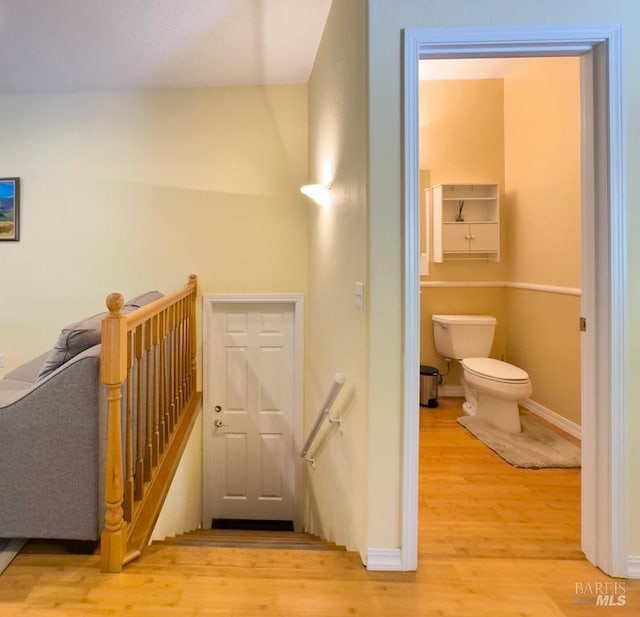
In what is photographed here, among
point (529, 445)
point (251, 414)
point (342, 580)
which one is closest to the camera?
point (342, 580)

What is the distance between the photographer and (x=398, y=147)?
159 cm

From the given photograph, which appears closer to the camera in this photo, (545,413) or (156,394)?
(156,394)

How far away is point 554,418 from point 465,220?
1.84 m

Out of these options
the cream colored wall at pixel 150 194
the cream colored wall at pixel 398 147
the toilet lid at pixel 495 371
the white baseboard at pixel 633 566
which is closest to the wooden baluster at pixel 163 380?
the cream colored wall at pixel 150 194

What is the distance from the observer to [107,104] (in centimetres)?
344

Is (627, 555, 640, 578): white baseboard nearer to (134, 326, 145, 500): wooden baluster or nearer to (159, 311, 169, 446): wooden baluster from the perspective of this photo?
(134, 326, 145, 500): wooden baluster

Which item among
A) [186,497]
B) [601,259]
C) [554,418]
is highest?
[601,259]

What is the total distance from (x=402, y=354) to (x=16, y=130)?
3.78 m

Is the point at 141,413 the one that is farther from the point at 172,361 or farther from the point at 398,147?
the point at 398,147

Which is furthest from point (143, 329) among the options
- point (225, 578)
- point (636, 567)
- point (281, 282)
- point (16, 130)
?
point (16, 130)

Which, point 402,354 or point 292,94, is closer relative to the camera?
point 402,354

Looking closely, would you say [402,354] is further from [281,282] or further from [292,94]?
[292,94]

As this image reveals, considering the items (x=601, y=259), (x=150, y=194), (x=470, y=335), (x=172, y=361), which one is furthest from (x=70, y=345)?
(x=470, y=335)

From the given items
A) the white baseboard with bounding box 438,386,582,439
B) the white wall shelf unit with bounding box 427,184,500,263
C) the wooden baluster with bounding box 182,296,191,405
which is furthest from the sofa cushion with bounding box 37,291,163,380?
the white baseboard with bounding box 438,386,582,439
